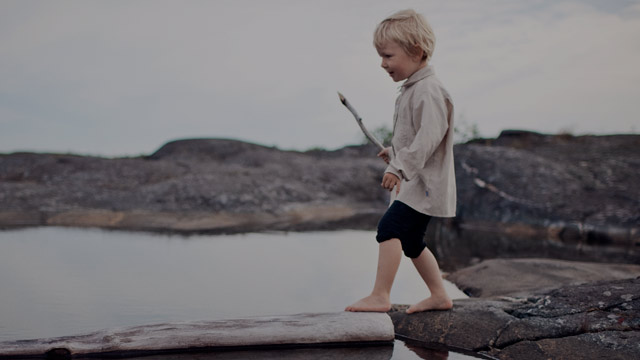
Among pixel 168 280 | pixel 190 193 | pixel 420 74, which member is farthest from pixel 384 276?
pixel 190 193

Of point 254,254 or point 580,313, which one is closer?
point 580,313

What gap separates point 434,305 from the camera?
3.22 meters

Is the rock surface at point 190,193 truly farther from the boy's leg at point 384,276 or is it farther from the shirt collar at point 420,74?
the shirt collar at point 420,74

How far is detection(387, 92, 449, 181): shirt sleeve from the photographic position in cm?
288

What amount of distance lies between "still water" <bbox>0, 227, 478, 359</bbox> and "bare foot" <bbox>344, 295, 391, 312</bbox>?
0.21 m

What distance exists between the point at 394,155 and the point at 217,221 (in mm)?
5877

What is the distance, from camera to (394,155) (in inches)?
124

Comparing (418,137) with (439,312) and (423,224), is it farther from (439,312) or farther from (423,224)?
(439,312)

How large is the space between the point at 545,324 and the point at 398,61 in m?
1.52

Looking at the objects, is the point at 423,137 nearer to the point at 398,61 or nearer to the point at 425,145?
the point at 425,145

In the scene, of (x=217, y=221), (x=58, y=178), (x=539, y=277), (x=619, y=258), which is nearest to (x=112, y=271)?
(x=539, y=277)

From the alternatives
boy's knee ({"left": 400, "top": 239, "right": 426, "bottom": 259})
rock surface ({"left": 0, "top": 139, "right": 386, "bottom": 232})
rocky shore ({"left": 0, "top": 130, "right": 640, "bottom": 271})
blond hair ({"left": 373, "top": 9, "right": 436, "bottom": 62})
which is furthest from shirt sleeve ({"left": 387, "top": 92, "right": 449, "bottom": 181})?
rock surface ({"left": 0, "top": 139, "right": 386, "bottom": 232})

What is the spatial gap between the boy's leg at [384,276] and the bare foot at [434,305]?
0.78 ft

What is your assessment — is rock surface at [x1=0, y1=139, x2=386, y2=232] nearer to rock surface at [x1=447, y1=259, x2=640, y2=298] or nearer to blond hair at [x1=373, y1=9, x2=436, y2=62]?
rock surface at [x1=447, y1=259, x2=640, y2=298]
